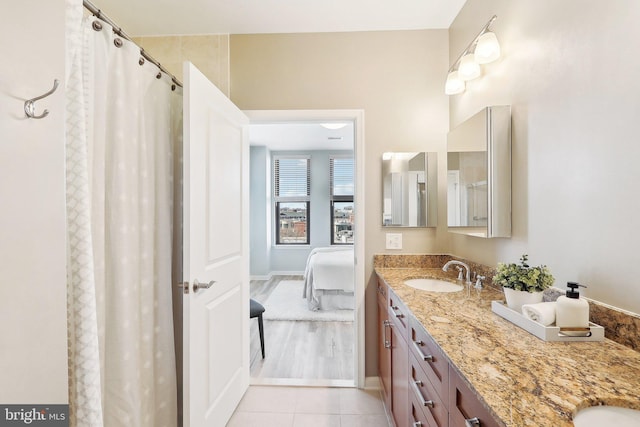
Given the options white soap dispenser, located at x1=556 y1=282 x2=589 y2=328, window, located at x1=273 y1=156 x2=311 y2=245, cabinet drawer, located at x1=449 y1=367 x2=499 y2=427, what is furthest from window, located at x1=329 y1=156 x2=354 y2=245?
cabinet drawer, located at x1=449 y1=367 x2=499 y2=427

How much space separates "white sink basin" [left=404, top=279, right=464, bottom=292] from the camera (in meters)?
1.74

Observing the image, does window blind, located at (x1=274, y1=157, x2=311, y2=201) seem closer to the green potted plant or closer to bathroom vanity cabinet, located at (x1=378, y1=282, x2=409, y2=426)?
bathroom vanity cabinet, located at (x1=378, y1=282, x2=409, y2=426)

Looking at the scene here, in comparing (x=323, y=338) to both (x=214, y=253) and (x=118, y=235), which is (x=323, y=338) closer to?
(x=214, y=253)

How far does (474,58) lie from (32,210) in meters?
2.11

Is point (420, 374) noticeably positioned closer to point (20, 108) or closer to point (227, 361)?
point (227, 361)

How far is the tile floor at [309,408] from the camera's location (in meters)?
1.83

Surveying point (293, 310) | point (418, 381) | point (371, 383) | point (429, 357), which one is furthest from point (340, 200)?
point (429, 357)

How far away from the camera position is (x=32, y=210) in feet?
2.43

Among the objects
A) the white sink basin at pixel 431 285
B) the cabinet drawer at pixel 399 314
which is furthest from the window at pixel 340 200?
the cabinet drawer at pixel 399 314

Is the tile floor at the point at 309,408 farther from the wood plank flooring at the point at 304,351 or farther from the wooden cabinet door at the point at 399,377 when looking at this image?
the wooden cabinet door at the point at 399,377

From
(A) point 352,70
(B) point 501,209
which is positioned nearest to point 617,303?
(B) point 501,209

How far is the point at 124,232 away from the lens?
1249 mm

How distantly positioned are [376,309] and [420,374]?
108cm

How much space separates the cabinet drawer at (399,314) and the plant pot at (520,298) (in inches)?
16.0
